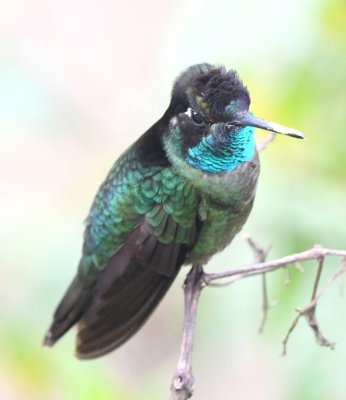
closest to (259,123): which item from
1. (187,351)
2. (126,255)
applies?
Answer: (187,351)

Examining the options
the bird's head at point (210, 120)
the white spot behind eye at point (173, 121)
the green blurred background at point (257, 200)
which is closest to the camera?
the bird's head at point (210, 120)

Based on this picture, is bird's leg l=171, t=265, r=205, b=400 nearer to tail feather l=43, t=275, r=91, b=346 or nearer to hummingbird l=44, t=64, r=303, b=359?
hummingbird l=44, t=64, r=303, b=359

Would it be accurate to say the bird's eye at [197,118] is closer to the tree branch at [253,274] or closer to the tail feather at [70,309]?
the tree branch at [253,274]

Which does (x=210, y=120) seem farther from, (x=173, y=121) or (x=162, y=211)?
(x=162, y=211)

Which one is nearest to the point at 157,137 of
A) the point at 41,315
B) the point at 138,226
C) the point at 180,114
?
the point at 180,114

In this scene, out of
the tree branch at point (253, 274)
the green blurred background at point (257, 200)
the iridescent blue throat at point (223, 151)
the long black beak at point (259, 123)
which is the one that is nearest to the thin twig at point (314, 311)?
the tree branch at point (253, 274)

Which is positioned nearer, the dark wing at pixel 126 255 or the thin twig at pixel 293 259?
the thin twig at pixel 293 259

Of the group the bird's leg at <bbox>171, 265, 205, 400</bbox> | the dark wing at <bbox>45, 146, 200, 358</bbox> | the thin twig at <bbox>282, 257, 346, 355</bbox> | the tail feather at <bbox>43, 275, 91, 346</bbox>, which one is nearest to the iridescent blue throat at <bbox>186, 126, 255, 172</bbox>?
the dark wing at <bbox>45, 146, 200, 358</bbox>
